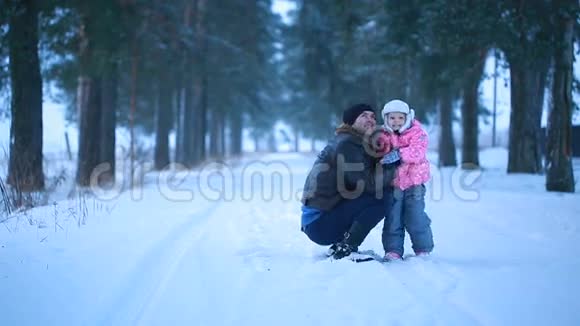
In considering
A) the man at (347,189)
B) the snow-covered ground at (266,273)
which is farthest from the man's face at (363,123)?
the snow-covered ground at (266,273)

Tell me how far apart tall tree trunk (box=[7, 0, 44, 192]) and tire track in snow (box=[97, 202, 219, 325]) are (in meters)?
5.28

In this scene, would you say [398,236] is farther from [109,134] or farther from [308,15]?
[308,15]

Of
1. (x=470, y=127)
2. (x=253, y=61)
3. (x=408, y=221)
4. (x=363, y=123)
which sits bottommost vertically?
(x=408, y=221)

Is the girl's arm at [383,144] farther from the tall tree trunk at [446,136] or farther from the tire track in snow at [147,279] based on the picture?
the tall tree trunk at [446,136]

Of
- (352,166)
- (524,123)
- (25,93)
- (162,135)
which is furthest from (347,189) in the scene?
(162,135)

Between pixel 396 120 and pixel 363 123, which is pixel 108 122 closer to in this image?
pixel 363 123

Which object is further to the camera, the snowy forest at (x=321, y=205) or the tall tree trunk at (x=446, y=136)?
the tall tree trunk at (x=446, y=136)

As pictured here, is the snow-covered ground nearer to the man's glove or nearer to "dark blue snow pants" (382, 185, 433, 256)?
"dark blue snow pants" (382, 185, 433, 256)

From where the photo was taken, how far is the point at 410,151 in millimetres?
4766

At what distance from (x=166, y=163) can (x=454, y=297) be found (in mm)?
18584

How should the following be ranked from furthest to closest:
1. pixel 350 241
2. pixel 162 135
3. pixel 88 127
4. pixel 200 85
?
pixel 200 85
pixel 162 135
pixel 88 127
pixel 350 241

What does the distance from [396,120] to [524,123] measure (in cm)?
1032

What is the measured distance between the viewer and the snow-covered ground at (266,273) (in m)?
3.46

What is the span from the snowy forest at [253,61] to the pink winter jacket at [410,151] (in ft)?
18.1
